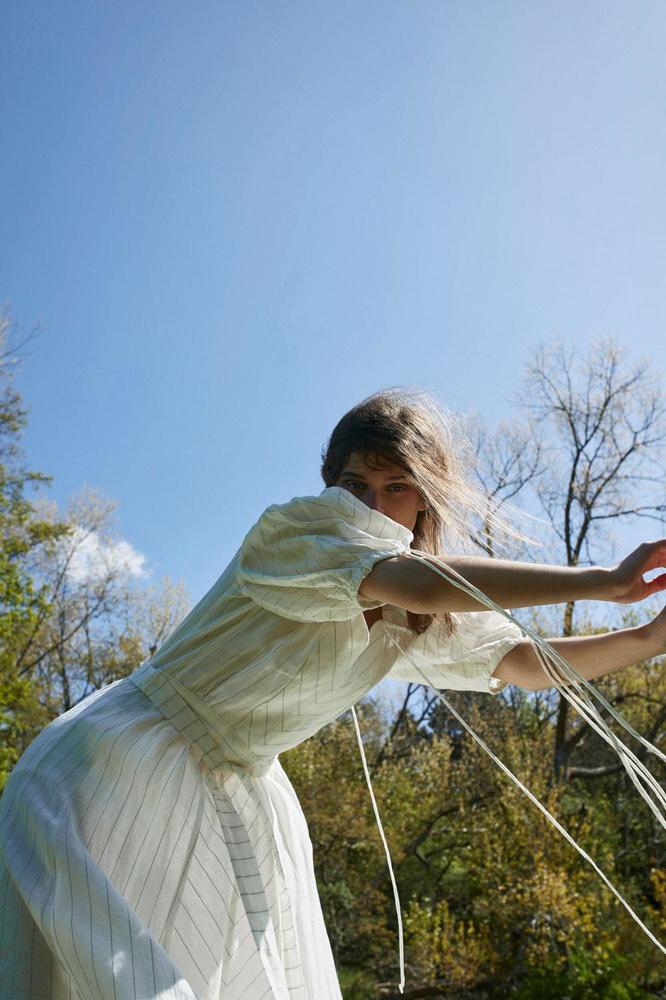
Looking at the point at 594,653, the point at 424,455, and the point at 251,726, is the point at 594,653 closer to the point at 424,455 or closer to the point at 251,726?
the point at 424,455

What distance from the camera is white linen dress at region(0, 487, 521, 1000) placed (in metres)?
1.27

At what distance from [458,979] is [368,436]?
11017 millimetres

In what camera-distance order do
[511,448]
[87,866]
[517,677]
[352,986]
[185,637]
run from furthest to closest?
1. [511,448]
2. [352,986]
3. [517,677]
4. [185,637]
5. [87,866]

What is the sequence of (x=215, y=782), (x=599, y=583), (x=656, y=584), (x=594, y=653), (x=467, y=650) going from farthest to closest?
(x=467, y=650) < (x=594, y=653) < (x=215, y=782) < (x=656, y=584) < (x=599, y=583)

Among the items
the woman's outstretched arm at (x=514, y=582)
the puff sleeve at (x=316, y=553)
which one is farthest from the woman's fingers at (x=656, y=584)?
the puff sleeve at (x=316, y=553)

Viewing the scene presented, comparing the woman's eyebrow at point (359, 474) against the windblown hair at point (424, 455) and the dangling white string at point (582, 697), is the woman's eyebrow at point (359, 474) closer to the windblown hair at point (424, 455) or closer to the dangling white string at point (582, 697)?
the windblown hair at point (424, 455)

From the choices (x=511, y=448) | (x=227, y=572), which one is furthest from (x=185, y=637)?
(x=511, y=448)

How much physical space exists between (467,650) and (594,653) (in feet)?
0.91

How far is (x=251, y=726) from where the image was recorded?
1577 mm

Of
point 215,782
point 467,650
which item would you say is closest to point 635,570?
point 467,650

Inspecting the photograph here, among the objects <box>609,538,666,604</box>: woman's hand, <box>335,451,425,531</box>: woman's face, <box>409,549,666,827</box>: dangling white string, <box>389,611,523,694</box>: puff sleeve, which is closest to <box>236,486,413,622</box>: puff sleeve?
<box>409,549,666,827</box>: dangling white string

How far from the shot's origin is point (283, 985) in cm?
149

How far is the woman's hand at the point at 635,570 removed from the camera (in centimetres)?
121

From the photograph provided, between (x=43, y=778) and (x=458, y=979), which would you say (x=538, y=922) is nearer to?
(x=458, y=979)
